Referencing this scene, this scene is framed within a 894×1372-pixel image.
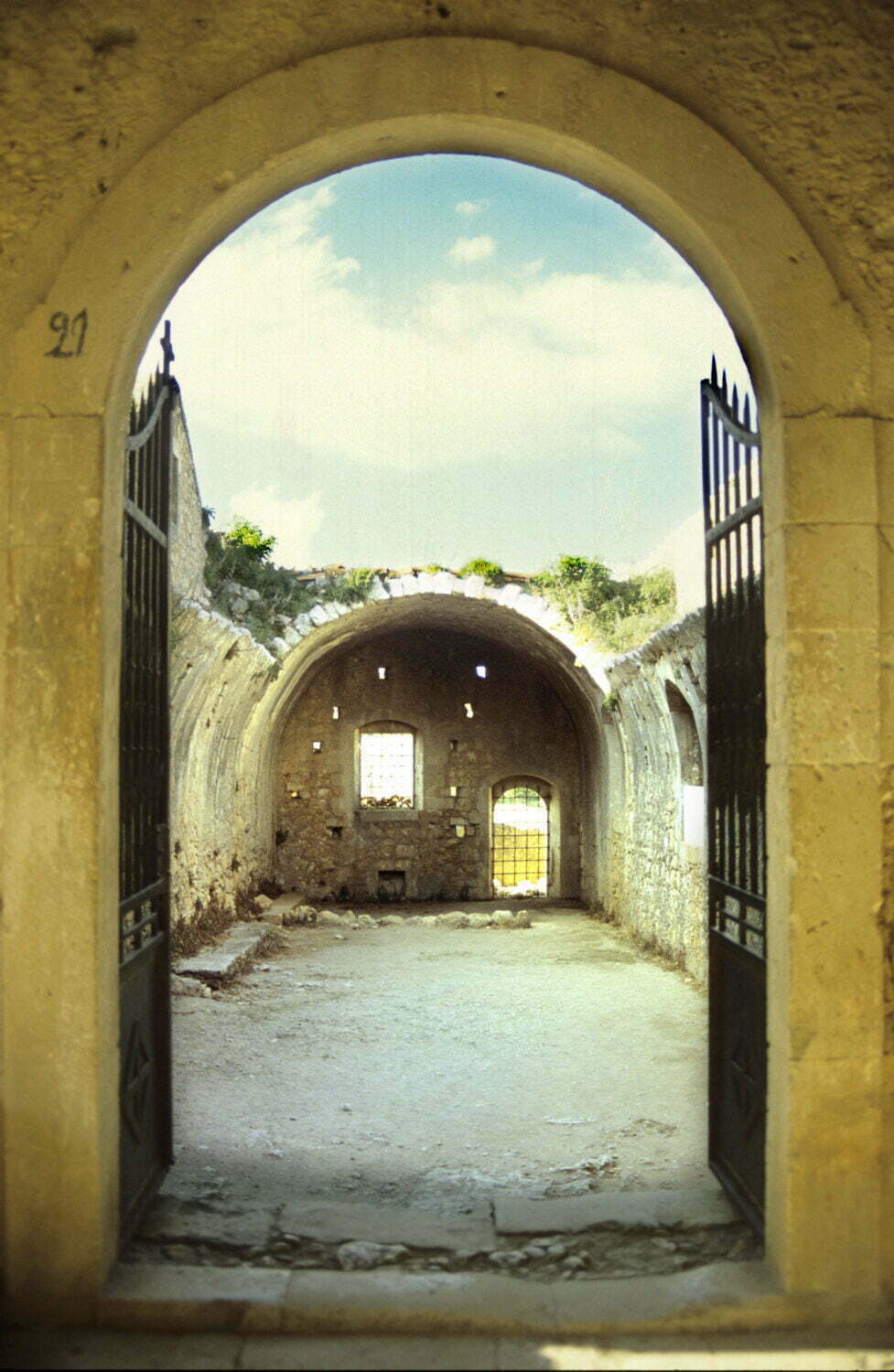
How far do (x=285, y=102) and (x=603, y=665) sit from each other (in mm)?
8892

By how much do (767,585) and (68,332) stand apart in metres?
2.51

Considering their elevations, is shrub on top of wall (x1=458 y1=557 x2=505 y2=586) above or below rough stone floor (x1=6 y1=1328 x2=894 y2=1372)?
above

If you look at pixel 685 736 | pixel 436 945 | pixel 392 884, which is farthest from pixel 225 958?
pixel 392 884

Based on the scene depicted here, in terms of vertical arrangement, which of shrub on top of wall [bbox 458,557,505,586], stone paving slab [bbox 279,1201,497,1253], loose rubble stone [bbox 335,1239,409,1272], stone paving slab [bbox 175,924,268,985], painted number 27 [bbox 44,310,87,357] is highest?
shrub on top of wall [bbox 458,557,505,586]

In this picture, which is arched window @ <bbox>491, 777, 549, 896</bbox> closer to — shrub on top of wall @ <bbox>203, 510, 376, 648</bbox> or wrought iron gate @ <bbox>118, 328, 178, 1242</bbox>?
shrub on top of wall @ <bbox>203, 510, 376, 648</bbox>

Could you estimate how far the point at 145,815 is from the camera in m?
3.83

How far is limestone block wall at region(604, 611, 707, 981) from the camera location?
867cm

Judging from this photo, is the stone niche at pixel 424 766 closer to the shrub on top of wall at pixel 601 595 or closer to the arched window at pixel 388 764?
the arched window at pixel 388 764

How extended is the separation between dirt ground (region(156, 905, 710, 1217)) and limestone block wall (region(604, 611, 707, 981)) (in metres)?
0.62

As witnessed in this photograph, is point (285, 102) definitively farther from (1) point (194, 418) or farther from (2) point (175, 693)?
(1) point (194, 418)

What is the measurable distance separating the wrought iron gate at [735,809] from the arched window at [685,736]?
5.24 meters

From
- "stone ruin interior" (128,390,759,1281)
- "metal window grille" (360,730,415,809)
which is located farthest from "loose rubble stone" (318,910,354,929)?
"metal window grille" (360,730,415,809)

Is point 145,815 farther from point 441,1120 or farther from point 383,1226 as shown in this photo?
point 441,1120

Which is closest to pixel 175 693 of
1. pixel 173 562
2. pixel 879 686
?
pixel 173 562
